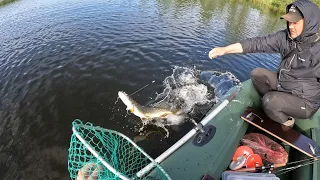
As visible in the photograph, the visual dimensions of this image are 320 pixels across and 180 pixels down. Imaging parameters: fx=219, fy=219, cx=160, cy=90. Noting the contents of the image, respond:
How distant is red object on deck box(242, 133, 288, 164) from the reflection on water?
82.9 inches

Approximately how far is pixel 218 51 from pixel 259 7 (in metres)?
23.5

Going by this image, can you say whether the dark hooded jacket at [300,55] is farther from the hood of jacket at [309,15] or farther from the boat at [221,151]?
the boat at [221,151]

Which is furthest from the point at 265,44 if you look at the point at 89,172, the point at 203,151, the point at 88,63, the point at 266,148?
the point at 88,63

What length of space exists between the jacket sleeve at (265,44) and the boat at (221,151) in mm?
1292

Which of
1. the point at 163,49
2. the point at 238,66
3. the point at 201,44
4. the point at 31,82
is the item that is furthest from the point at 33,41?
the point at 238,66

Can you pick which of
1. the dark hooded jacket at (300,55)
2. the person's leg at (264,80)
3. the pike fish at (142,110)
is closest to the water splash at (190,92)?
the pike fish at (142,110)

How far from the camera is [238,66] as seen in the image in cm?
1025

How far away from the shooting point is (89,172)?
9.33ft

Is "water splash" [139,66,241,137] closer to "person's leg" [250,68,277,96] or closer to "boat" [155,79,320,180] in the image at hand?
"person's leg" [250,68,277,96]

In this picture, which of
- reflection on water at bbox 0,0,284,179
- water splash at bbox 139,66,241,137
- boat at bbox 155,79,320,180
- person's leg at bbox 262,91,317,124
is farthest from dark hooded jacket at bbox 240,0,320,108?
reflection on water at bbox 0,0,284,179

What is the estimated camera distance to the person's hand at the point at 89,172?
2.76m

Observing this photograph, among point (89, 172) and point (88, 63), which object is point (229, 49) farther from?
point (88, 63)

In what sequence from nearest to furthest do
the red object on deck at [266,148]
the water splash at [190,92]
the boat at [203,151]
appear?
the boat at [203,151] → the red object on deck at [266,148] → the water splash at [190,92]

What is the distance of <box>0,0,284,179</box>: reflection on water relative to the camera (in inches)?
231
